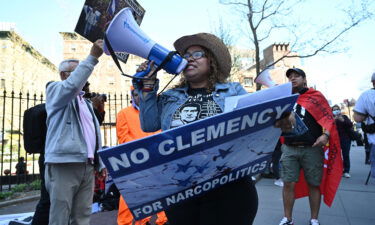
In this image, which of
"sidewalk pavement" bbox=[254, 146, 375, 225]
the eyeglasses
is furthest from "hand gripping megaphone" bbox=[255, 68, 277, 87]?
"sidewalk pavement" bbox=[254, 146, 375, 225]

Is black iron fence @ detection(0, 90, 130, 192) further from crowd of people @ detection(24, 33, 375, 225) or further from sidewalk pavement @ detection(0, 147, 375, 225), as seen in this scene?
crowd of people @ detection(24, 33, 375, 225)

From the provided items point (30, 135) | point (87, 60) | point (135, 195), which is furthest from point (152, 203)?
point (30, 135)

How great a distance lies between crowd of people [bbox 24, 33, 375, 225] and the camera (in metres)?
1.57

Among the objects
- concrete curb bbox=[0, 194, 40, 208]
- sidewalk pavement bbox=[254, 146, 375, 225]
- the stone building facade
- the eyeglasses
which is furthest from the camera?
the stone building facade

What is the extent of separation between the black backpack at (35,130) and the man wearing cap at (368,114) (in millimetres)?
3739

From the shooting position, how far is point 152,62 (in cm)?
152

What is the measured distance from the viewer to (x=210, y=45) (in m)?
1.81

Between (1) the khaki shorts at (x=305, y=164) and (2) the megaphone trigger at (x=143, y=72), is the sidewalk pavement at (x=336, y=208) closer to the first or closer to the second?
(1) the khaki shorts at (x=305, y=164)

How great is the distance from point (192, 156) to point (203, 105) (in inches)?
19.0

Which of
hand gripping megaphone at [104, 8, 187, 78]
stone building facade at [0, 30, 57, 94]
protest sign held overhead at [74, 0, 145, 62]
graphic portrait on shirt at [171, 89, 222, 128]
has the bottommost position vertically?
graphic portrait on shirt at [171, 89, 222, 128]

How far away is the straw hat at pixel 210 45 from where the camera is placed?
1807 millimetres

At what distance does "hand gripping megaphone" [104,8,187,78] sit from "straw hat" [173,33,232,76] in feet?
1.16

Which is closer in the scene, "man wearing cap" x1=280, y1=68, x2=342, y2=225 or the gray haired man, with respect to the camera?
the gray haired man

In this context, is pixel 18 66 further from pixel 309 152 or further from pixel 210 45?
pixel 210 45
